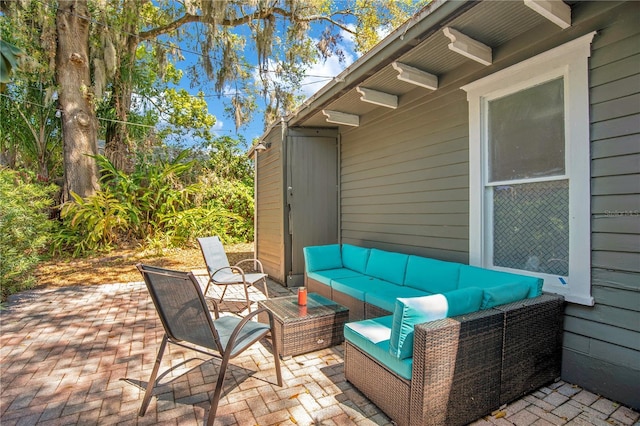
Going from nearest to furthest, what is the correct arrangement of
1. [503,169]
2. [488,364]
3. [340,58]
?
[488,364] → [503,169] → [340,58]

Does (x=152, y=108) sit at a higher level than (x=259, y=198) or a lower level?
higher

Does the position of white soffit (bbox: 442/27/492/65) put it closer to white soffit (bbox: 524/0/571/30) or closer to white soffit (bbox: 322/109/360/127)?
white soffit (bbox: 524/0/571/30)

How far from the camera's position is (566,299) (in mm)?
2357

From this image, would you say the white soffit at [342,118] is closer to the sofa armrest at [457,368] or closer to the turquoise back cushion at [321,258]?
the turquoise back cushion at [321,258]

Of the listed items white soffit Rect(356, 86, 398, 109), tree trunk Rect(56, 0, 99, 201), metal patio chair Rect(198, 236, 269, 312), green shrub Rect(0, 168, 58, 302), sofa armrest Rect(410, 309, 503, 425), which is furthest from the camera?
tree trunk Rect(56, 0, 99, 201)

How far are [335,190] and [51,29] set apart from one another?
25.6 ft

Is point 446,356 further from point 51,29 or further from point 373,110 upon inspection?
point 51,29

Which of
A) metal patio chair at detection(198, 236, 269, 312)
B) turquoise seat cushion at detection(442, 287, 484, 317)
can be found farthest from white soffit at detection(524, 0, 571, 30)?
metal patio chair at detection(198, 236, 269, 312)

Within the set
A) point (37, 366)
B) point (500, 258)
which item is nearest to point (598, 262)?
point (500, 258)

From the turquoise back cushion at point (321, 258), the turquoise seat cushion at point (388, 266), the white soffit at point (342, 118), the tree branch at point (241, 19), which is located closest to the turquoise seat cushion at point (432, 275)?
the turquoise seat cushion at point (388, 266)

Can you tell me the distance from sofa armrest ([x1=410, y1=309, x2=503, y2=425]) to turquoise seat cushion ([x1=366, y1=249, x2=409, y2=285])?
159 centimetres

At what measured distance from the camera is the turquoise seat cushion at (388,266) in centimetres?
356

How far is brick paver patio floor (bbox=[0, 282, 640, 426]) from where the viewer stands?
196 centimetres

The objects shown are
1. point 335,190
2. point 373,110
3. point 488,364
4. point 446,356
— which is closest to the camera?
point 446,356
